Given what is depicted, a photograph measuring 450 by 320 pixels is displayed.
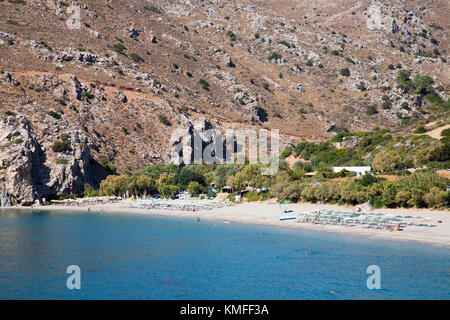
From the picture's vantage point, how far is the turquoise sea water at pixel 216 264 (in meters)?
23.2

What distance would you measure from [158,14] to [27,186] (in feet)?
260

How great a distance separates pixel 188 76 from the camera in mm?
116312

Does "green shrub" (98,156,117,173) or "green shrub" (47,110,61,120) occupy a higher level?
"green shrub" (47,110,61,120)

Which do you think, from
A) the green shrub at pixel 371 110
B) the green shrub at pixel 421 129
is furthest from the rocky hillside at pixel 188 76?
the green shrub at pixel 421 129

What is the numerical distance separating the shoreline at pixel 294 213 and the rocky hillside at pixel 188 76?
16.7 metres

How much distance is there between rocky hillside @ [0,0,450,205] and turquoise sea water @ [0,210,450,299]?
42723 millimetres

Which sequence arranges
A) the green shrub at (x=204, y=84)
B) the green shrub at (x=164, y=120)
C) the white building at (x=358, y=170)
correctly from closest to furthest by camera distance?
the white building at (x=358, y=170) → the green shrub at (x=164, y=120) → the green shrub at (x=204, y=84)

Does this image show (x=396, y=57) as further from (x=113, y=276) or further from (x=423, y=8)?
(x=113, y=276)

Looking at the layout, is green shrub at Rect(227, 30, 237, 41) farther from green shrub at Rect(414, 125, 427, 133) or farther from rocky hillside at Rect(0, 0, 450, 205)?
green shrub at Rect(414, 125, 427, 133)

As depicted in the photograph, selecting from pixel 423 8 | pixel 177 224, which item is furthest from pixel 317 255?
pixel 423 8

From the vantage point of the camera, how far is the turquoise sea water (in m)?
23.2

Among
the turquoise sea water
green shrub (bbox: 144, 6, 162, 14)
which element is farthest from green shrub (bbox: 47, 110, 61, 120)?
green shrub (bbox: 144, 6, 162, 14)

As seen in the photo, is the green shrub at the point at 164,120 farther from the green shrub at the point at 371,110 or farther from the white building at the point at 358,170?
the green shrub at the point at 371,110

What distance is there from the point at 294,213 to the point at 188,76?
73.8 meters
